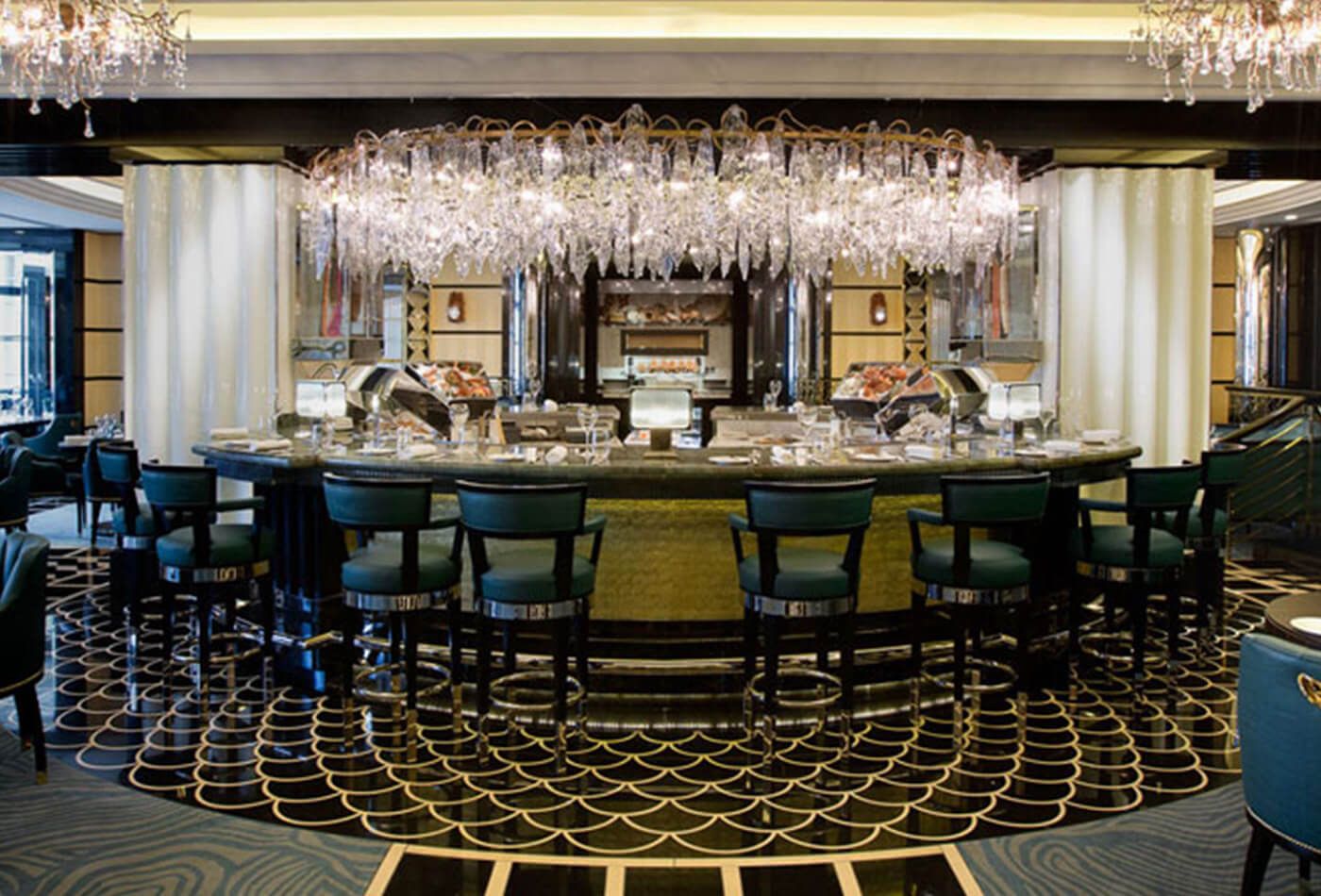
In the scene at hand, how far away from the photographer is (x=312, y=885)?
11.1ft

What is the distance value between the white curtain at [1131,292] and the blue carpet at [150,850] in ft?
20.3

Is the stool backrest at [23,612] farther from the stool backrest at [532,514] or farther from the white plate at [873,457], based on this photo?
the white plate at [873,457]

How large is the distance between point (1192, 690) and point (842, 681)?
2.11m

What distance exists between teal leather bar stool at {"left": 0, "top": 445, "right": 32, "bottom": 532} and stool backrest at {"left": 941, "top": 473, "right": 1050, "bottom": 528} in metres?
6.77

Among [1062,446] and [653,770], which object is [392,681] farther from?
[1062,446]

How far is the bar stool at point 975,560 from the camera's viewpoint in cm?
468

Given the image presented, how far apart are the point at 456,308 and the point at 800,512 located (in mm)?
9437

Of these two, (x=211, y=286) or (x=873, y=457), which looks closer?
(x=873, y=457)

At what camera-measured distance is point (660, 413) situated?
17.7 feet

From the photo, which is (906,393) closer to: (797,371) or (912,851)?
(912,851)

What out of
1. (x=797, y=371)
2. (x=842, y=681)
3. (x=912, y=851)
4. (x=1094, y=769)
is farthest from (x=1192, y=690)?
(x=797, y=371)

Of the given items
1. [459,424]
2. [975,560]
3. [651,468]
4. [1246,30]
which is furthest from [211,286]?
[1246,30]

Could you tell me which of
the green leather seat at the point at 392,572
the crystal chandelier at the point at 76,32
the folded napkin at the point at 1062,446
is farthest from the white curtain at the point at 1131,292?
the crystal chandelier at the point at 76,32

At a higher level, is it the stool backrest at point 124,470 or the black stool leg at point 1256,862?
the stool backrest at point 124,470
